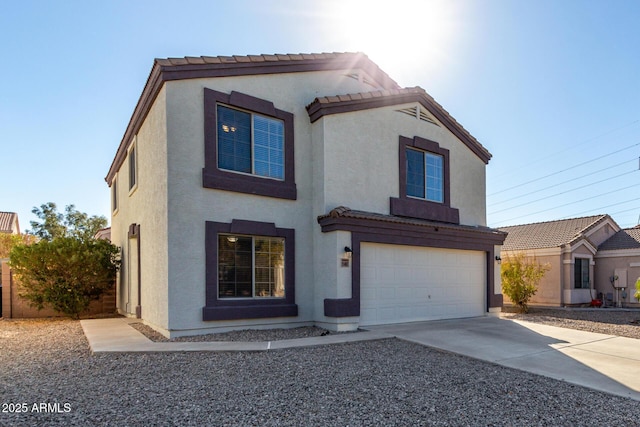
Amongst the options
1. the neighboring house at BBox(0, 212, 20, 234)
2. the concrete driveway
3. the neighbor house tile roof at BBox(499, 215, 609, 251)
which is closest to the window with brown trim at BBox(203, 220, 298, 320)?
the concrete driveway

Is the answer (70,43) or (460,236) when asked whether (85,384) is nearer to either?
(70,43)

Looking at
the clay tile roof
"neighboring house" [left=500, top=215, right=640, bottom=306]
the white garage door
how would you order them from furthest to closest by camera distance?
"neighboring house" [left=500, top=215, right=640, bottom=306] → the white garage door → the clay tile roof

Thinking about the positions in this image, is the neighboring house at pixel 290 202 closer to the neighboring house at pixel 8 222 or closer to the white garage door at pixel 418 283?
Answer: the white garage door at pixel 418 283

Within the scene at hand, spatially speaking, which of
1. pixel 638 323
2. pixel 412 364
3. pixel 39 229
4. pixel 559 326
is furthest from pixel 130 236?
pixel 39 229

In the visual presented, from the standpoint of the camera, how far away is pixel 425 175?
13.9 metres

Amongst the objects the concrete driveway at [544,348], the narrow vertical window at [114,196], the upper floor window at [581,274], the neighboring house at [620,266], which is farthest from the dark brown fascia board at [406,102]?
the neighboring house at [620,266]

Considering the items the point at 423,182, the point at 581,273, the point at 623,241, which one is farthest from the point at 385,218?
the point at 623,241

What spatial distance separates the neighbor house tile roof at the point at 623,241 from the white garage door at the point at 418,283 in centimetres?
1278

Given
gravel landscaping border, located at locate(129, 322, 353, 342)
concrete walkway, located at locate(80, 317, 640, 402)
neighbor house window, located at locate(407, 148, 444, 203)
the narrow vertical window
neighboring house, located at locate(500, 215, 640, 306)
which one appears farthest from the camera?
neighboring house, located at locate(500, 215, 640, 306)

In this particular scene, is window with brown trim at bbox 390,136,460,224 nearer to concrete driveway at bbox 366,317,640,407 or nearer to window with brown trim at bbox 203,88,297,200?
concrete driveway at bbox 366,317,640,407

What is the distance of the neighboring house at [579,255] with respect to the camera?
68.7 ft

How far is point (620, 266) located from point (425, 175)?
51.2 ft

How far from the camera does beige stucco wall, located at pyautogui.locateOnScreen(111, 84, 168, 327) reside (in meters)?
10.0

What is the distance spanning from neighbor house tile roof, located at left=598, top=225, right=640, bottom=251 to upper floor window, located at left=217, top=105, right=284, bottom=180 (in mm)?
20851
